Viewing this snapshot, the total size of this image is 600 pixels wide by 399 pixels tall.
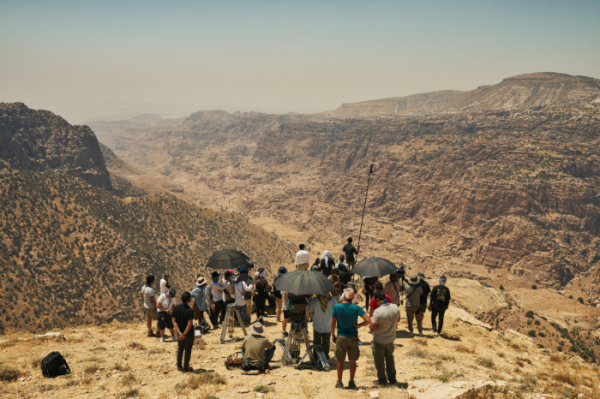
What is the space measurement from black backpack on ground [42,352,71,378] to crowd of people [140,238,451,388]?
2912 millimetres

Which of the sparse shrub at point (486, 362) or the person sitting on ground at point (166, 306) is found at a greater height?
the person sitting on ground at point (166, 306)

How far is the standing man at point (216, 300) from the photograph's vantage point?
12336mm

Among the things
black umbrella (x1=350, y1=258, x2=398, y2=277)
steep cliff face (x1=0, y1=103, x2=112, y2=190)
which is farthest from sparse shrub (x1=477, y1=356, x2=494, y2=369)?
steep cliff face (x1=0, y1=103, x2=112, y2=190)

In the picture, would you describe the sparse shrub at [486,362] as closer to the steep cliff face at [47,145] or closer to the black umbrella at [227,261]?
the black umbrella at [227,261]

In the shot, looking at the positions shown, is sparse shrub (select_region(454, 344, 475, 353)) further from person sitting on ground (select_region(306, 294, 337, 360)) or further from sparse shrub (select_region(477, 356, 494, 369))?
person sitting on ground (select_region(306, 294, 337, 360))

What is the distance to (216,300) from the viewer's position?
12695 mm

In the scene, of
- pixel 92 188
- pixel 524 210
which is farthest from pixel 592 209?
pixel 92 188

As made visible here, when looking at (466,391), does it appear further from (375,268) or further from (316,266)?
(316,266)

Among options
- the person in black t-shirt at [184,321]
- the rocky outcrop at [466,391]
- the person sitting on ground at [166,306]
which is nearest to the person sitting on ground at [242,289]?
the person sitting on ground at [166,306]

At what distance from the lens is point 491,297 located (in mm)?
52781

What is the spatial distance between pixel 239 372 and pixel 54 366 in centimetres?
523

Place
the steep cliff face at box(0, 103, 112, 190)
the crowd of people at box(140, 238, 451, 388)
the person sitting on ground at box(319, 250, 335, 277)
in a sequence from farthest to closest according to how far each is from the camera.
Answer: the steep cliff face at box(0, 103, 112, 190) → the person sitting on ground at box(319, 250, 335, 277) → the crowd of people at box(140, 238, 451, 388)

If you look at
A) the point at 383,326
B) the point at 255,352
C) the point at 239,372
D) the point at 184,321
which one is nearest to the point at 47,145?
the point at 184,321

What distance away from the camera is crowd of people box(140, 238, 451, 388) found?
7.82m
